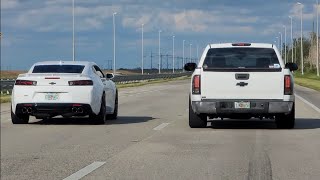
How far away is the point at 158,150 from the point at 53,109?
510cm

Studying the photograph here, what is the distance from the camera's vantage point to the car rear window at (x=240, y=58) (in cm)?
1552

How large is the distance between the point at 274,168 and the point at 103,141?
437cm

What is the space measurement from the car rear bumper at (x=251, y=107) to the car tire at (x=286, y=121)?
48 cm

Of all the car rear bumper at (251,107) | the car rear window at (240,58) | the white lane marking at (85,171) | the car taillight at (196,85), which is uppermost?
the car rear window at (240,58)

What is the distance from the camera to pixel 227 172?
9281mm

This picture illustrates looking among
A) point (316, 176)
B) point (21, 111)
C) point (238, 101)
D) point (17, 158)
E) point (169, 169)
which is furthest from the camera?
point (21, 111)

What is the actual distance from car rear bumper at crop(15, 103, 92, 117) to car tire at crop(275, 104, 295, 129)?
171 inches

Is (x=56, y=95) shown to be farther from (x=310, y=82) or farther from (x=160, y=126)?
(x=310, y=82)

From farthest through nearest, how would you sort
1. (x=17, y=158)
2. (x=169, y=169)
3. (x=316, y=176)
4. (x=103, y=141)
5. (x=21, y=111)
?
1. (x=21, y=111)
2. (x=103, y=141)
3. (x=17, y=158)
4. (x=169, y=169)
5. (x=316, y=176)

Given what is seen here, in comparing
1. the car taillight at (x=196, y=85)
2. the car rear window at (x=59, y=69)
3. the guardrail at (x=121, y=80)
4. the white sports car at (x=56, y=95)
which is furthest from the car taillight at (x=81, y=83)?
the guardrail at (x=121, y=80)

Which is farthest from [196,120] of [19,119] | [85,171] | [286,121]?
[85,171]

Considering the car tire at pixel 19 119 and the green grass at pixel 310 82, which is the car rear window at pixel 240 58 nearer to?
the car tire at pixel 19 119

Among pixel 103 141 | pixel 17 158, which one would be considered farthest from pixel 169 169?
pixel 103 141

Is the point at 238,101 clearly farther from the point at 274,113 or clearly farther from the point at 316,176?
the point at 316,176
